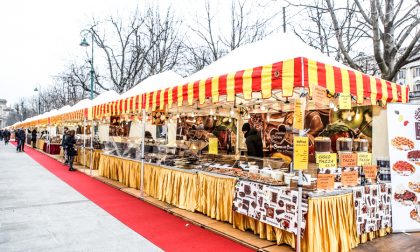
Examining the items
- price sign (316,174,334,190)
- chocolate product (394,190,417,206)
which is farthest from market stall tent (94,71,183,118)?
chocolate product (394,190,417,206)

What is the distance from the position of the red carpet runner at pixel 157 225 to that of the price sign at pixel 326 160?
169 centimetres

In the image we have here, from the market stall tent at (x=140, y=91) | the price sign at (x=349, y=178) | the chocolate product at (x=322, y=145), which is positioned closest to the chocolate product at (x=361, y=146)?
the price sign at (x=349, y=178)

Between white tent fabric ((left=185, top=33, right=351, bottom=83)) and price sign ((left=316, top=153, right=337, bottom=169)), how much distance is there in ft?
5.01

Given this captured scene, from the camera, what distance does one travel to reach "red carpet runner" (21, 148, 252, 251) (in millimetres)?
4793

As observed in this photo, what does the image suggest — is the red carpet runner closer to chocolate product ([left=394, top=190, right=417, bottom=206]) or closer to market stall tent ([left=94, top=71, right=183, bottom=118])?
market stall tent ([left=94, top=71, right=183, bottom=118])

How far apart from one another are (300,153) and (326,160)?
2.13ft

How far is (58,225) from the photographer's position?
5.77 m

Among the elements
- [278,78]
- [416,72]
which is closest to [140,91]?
[278,78]

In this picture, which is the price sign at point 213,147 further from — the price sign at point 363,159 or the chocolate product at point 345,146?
the price sign at point 363,159

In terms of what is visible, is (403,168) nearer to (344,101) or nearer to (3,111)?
(344,101)

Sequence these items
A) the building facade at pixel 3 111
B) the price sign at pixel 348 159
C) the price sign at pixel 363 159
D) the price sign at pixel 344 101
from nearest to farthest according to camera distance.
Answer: the price sign at pixel 344 101 → the price sign at pixel 348 159 → the price sign at pixel 363 159 → the building facade at pixel 3 111

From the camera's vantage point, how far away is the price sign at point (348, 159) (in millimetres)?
4746

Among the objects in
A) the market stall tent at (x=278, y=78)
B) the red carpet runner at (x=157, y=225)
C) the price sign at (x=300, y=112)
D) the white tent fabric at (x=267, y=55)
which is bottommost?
the red carpet runner at (x=157, y=225)

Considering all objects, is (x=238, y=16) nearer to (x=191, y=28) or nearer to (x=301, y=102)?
(x=191, y=28)
